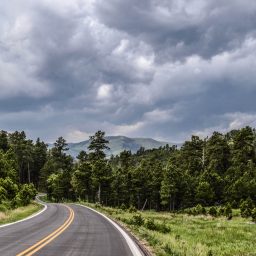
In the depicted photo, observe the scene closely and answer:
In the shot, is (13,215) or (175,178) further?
(175,178)

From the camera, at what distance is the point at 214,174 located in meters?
92.5

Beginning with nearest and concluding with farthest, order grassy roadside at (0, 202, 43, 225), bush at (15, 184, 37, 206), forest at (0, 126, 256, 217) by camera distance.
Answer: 1. grassy roadside at (0, 202, 43, 225)
2. bush at (15, 184, 37, 206)
3. forest at (0, 126, 256, 217)

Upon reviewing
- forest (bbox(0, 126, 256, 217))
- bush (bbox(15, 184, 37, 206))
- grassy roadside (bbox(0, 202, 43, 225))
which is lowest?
grassy roadside (bbox(0, 202, 43, 225))

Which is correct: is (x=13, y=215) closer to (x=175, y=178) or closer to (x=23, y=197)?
(x=23, y=197)

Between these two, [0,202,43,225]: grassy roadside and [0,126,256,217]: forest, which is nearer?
[0,202,43,225]: grassy roadside

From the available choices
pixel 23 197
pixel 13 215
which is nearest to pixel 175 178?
pixel 23 197

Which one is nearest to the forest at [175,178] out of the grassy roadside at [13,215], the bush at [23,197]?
the bush at [23,197]

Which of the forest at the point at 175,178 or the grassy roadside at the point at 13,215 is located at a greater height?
the forest at the point at 175,178

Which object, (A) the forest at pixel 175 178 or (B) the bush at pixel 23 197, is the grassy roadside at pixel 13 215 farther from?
(A) the forest at pixel 175 178

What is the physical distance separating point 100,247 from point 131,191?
8543 centimetres

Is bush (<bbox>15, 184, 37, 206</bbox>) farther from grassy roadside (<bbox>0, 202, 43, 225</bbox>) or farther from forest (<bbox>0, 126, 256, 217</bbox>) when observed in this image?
forest (<bbox>0, 126, 256, 217</bbox>)

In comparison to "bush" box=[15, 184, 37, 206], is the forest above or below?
above

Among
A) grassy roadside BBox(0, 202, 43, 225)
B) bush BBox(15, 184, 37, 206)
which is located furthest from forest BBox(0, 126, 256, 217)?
grassy roadside BBox(0, 202, 43, 225)

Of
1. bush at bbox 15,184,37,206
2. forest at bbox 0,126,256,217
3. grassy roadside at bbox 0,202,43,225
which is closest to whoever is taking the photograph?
grassy roadside at bbox 0,202,43,225
